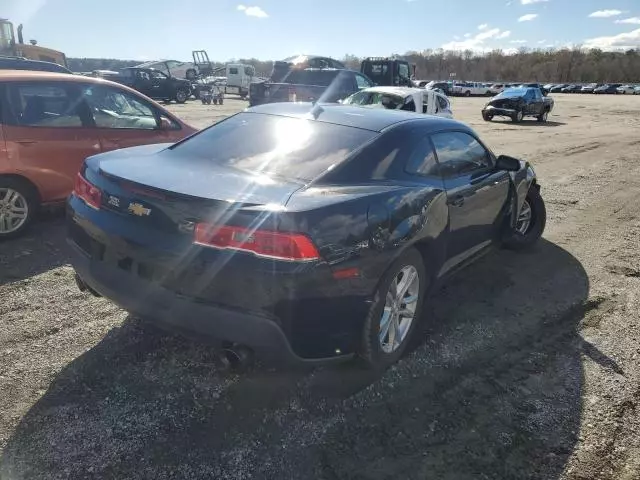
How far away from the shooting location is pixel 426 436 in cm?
254

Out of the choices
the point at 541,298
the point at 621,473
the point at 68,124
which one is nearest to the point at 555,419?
the point at 621,473

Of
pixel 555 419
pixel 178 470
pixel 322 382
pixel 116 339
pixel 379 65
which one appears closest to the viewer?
pixel 178 470

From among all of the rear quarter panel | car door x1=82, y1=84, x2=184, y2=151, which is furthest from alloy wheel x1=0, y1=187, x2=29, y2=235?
the rear quarter panel

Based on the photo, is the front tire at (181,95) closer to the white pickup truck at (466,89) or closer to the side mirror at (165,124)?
the side mirror at (165,124)

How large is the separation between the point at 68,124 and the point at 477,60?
11838cm

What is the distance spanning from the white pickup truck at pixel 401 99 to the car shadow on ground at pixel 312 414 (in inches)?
367

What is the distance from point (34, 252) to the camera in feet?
15.2

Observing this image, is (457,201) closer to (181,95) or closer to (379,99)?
(379,99)

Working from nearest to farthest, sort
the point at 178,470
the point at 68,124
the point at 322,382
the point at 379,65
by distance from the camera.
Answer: the point at 178,470 < the point at 322,382 < the point at 68,124 < the point at 379,65

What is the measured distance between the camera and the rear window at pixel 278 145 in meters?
3.01

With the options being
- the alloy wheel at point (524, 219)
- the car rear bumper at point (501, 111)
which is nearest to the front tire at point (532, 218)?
the alloy wheel at point (524, 219)

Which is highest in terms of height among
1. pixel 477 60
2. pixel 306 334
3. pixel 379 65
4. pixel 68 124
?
pixel 477 60

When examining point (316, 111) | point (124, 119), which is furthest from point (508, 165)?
point (124, 119)

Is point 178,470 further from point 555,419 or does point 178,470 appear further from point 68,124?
point 68,124
